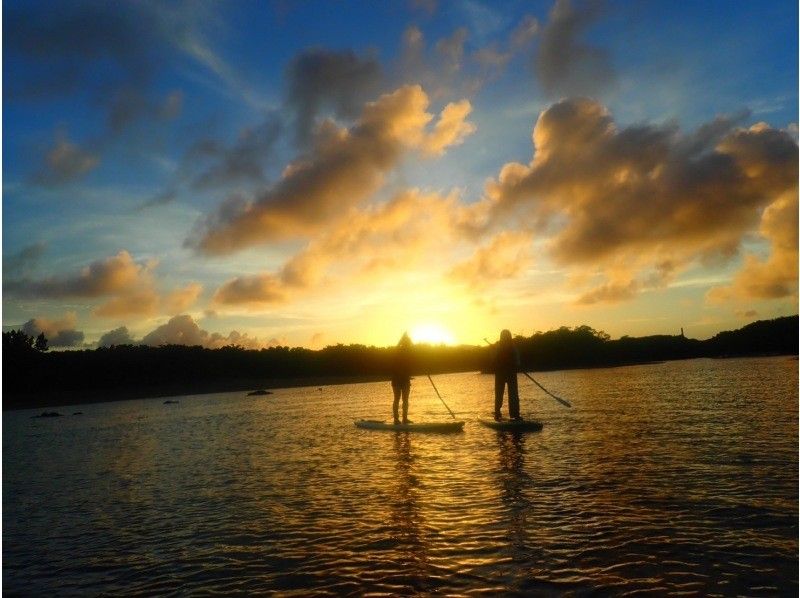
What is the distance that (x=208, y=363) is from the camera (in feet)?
456

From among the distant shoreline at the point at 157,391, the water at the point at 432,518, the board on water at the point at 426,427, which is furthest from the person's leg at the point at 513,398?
the distant shoreline at the point at 157,391

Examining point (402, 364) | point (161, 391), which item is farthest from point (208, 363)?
point (402, 364)

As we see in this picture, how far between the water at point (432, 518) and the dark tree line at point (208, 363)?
5865 centimetres

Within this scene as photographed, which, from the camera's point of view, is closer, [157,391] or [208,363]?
[157,391]

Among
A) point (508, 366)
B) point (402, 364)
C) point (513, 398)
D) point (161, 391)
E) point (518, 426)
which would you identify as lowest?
point (161, 391)

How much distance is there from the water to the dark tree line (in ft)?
192

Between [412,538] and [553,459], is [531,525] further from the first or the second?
[553,459]

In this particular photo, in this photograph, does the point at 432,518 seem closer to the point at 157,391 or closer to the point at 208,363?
the point at 157,391

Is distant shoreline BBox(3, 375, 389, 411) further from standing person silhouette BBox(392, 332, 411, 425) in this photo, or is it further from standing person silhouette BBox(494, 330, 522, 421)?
standing person silhouette BBox(494, 330, 522, 421)

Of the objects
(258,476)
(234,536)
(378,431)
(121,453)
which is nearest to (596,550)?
(234,536)

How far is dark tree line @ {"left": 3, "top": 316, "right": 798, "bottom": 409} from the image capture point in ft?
359

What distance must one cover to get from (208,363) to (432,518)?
5303 inches

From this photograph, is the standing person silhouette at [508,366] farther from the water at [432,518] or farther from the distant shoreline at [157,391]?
the distant shoreline at [157,391]

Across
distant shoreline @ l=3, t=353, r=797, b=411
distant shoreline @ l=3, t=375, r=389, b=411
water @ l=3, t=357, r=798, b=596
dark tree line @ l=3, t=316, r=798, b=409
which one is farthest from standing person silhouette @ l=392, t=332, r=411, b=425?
distant shoreline @ l=3, t=353, r=797, b=411
